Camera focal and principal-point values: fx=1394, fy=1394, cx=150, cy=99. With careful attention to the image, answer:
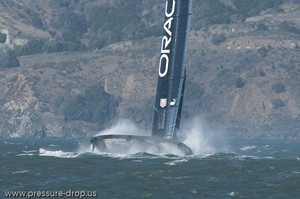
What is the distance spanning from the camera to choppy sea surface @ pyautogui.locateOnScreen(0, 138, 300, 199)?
70000mm

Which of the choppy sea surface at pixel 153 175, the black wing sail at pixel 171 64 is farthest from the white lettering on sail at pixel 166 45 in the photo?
the choppy sea surface at pixel 153 175

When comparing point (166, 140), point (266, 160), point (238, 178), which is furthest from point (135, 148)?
point (238, 178)

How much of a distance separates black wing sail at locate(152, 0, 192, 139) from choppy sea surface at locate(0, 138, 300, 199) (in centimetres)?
268

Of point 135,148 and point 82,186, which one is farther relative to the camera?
point 135,148

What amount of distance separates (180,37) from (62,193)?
29.4m

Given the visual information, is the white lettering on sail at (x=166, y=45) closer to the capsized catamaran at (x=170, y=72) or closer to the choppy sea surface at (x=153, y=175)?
the capsized catamaran at (x=170, y=72)

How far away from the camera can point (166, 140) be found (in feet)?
310

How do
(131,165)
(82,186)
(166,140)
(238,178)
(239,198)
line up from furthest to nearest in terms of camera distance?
(166,140) → (131,165) → (238,178) → (82,186) → (239,198)

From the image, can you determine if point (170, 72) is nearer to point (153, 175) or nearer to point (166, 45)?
point (166, 45)

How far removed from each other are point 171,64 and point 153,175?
18016 millimetres

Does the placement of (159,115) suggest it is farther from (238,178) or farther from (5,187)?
(5,187)

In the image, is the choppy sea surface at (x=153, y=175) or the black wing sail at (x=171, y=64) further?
the black wing sail at (x=171, y=64)

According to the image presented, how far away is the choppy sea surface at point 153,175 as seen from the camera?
2756 inches

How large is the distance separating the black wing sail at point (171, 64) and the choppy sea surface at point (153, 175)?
2684 millimetres
